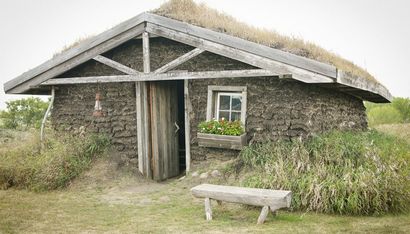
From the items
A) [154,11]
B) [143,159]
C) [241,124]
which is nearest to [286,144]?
[241,124]

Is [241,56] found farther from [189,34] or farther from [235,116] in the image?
[235,116]

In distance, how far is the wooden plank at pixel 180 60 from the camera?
28.4 ft

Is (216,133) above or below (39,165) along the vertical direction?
above

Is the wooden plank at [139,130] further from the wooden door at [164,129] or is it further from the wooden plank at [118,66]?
the wooden plank at [118,66]

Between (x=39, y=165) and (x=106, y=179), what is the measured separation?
4.92 feet

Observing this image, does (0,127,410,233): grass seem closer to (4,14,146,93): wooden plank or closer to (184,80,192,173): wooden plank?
(184,80,192,173): wooden plank

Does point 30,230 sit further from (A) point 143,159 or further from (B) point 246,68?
(B) point 246,68

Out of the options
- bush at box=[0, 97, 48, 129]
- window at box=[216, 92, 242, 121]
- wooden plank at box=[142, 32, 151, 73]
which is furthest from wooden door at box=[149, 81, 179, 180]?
bush at box=[0, 97, 48, 129]

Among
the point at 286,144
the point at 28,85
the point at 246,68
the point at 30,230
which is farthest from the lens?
the point at 28,85

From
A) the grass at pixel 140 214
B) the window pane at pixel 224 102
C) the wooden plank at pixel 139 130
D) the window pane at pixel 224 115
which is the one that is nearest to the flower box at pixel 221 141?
the grass at pixel 140 214

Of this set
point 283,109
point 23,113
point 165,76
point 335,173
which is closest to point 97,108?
point 165,76

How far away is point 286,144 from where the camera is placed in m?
8.34

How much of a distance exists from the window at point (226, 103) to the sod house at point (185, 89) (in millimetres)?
23

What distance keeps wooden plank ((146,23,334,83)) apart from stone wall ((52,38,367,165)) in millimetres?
595
